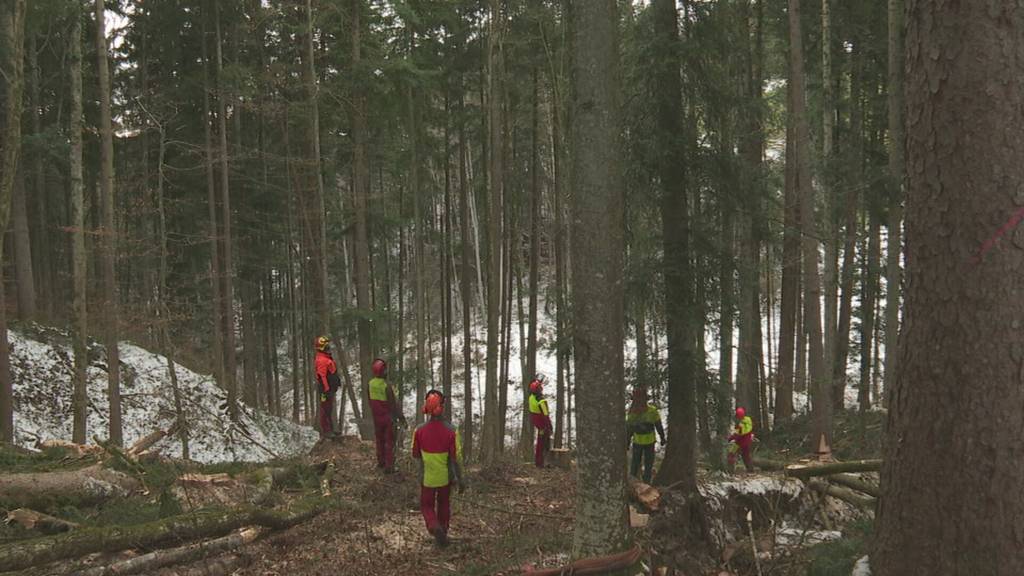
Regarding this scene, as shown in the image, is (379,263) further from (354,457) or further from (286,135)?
(354,457)

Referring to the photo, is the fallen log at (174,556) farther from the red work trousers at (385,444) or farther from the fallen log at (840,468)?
the fallen log at (840,468)

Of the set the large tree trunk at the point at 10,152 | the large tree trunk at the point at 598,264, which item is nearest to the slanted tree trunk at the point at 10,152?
the large tree trunk at the point at 10,152

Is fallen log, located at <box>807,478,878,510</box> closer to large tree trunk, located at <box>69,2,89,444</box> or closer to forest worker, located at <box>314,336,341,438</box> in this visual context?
forest worker, located at <box>314,336,341,438</box>

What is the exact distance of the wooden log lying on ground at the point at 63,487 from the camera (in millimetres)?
7699

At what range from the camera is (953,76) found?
11.1 ft

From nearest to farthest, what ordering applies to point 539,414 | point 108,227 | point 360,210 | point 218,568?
point 218,568, point 108,227, point 539,414, point 360,210

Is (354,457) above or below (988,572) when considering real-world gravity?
below

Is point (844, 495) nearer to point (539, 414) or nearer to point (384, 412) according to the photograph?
point (384, 412)

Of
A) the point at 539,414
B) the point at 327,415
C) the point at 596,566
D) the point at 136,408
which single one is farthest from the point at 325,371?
the point at 136,408

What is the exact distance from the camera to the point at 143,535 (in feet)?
22.4

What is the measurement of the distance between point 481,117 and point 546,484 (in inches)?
444

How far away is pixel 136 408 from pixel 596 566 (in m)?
16.8

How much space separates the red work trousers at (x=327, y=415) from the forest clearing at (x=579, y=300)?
0.52 ft

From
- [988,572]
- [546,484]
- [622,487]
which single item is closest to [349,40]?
[546,484]
